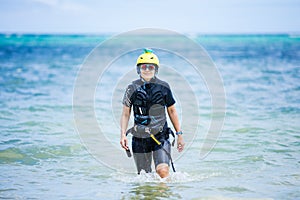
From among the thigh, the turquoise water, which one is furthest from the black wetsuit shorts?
the turquoise water

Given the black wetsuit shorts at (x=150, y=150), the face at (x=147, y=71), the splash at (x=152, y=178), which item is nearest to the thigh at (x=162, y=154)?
the black wetsuit shorts at (x=150, y=150)

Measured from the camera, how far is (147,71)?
23.0 feet

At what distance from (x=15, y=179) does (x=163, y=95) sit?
3142 millimetres

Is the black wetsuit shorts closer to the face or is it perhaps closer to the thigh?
the thigh

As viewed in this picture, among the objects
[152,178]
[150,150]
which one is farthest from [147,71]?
[152,178]

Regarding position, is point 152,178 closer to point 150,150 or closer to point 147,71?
point 150,150

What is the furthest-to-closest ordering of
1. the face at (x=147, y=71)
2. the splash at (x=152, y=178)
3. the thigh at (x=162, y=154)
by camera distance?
1. the splash at (x=152, y=178)
2. the thigh at (x=162, y=154)
3. the face at (x=147, y=71)

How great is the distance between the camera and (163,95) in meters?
7.06

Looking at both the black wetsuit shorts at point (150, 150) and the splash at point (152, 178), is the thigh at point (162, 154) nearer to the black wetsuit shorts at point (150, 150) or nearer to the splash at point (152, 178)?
the black wetsuit shorts at point (150, 150)

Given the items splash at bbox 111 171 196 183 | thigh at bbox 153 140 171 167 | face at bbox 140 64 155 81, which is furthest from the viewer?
splash at bbox 111 171 196 183

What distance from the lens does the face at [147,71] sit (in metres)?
6.98

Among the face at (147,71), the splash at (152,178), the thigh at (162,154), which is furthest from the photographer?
the splash at (152,178)

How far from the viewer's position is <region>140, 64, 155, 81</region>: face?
6.98m

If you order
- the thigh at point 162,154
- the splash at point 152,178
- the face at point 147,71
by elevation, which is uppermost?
the face at point 147,71
